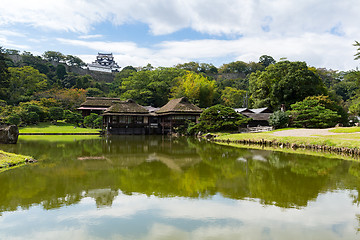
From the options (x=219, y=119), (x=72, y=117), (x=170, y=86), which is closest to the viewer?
(x=219, y=119)

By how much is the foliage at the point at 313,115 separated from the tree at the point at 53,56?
63616 mm

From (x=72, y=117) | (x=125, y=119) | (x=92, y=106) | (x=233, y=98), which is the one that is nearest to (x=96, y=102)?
(x=92, y=106)

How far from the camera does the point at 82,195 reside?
6.76m

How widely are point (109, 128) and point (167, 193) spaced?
94.0 feet

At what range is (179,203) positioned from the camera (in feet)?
20.2

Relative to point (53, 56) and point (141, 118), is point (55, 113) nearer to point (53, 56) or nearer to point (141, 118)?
point (141, 118)

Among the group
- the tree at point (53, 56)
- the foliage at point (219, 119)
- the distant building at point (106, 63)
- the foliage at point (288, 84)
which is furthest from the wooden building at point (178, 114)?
the distant building at point (106, 63)

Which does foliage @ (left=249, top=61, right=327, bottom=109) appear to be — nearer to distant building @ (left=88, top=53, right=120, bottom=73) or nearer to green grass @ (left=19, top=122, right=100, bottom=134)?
green grass @ (left=19, top=122, right=100, bottom=134)

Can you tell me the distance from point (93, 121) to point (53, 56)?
4397 cm

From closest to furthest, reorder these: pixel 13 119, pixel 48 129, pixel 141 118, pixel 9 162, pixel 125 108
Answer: pixel 9 162 → pixel 13 119 → pixel 48 129 → pixel 125 108 → pixel 141 118

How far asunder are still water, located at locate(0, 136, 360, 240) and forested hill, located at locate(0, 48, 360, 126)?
24.2 metres

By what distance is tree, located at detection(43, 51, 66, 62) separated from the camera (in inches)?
2776

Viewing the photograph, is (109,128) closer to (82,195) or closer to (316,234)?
(82,195)

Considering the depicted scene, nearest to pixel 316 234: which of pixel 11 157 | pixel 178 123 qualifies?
pixel 11 157
